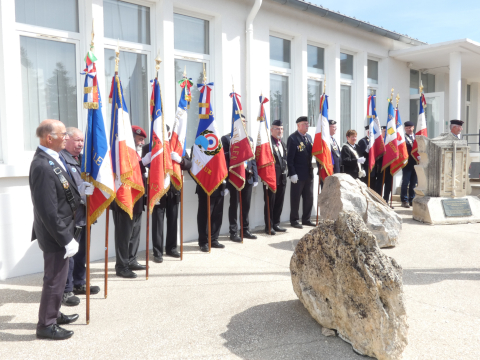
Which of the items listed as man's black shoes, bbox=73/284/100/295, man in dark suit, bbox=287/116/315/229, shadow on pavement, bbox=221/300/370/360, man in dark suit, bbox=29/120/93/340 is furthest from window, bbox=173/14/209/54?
shadow on pavement, bbox=221/300/370/360

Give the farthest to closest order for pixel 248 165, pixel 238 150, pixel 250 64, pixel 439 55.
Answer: pixel 439 55 → pixel 250 64 → pixel 248 165 → pixel 238 150

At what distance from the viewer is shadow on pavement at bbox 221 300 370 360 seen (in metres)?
2.91

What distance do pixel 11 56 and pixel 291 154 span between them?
4.46 metres

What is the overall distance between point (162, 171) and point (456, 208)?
5917 mm

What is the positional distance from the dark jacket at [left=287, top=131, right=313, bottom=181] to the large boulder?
2.97 ft

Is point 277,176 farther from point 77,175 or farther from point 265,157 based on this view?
point 77,175

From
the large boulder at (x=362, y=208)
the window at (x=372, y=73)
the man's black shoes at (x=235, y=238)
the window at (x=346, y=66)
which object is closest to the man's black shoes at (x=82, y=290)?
the man's black shoes at (x=235, y=238)

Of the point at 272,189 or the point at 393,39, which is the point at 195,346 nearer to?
the point at 272,189

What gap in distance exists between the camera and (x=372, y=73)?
1055 centimetres

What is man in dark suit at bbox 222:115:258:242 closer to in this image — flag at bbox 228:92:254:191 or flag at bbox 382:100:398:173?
flag at bbox 228:92:254:191

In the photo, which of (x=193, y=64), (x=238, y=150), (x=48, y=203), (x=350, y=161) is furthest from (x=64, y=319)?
(x=350, y=161)

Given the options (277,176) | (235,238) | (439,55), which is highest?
(439,55)

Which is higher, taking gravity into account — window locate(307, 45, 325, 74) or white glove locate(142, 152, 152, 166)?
window locate(307, 45, 325, 74)

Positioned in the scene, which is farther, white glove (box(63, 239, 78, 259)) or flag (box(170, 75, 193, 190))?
flag (box(170, 75, 193, 190))
